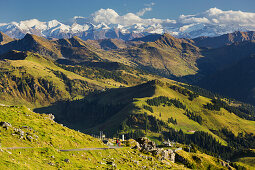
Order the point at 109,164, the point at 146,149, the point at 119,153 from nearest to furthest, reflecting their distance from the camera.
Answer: the point at 109,164 → the point at 119,153 → the point at 146,149

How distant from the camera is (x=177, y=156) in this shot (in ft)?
533

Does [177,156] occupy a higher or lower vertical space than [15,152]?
lower

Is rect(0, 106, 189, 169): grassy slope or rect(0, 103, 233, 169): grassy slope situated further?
rect(0, 103, 233, 169): grassy slope

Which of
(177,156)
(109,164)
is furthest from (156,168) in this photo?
(177,156)

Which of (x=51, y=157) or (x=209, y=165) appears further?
(x=209, y=165)

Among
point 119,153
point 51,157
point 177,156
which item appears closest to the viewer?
point 51,157

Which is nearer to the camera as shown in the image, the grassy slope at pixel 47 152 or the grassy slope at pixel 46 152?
the grassy slope at pixel 46 152

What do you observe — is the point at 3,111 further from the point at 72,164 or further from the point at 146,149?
the point at 146,149

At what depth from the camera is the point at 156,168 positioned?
6819cm

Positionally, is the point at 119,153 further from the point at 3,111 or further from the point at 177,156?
the point at 177,156

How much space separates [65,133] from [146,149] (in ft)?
130

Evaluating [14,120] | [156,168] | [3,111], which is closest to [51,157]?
[14,120]

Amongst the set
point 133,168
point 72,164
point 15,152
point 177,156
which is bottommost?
point 177,156

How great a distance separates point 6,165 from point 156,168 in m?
43.3
